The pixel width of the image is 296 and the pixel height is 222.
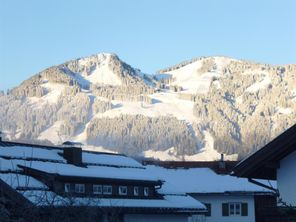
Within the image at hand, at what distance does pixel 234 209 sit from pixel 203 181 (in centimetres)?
436

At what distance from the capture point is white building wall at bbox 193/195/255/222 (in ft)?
178

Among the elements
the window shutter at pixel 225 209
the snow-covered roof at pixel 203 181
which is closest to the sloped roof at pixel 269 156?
the snow-covered roof at pixel 203 181

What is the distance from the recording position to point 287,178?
51.3 ft

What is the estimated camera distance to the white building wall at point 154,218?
117 feet

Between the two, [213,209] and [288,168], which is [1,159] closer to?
[288,168]

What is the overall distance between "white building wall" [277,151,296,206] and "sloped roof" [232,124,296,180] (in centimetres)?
12

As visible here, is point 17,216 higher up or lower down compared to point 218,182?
lower down

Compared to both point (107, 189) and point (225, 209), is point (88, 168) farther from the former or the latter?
point (225, 209)

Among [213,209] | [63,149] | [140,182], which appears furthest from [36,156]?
[213,209]

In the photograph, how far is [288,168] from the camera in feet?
51.7

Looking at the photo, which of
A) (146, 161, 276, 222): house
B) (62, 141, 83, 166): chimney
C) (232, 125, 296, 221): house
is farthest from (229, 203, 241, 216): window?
(232, 125, 296, 221): house

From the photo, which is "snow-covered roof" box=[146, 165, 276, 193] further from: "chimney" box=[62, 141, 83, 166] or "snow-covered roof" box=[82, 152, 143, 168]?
"chimney" box=[62, 141, 83, 166]

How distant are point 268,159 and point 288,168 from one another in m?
0.46

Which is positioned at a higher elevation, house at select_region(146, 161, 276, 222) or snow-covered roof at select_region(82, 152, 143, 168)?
snow-covered roof at select_region(82, 152, 143, 168)
